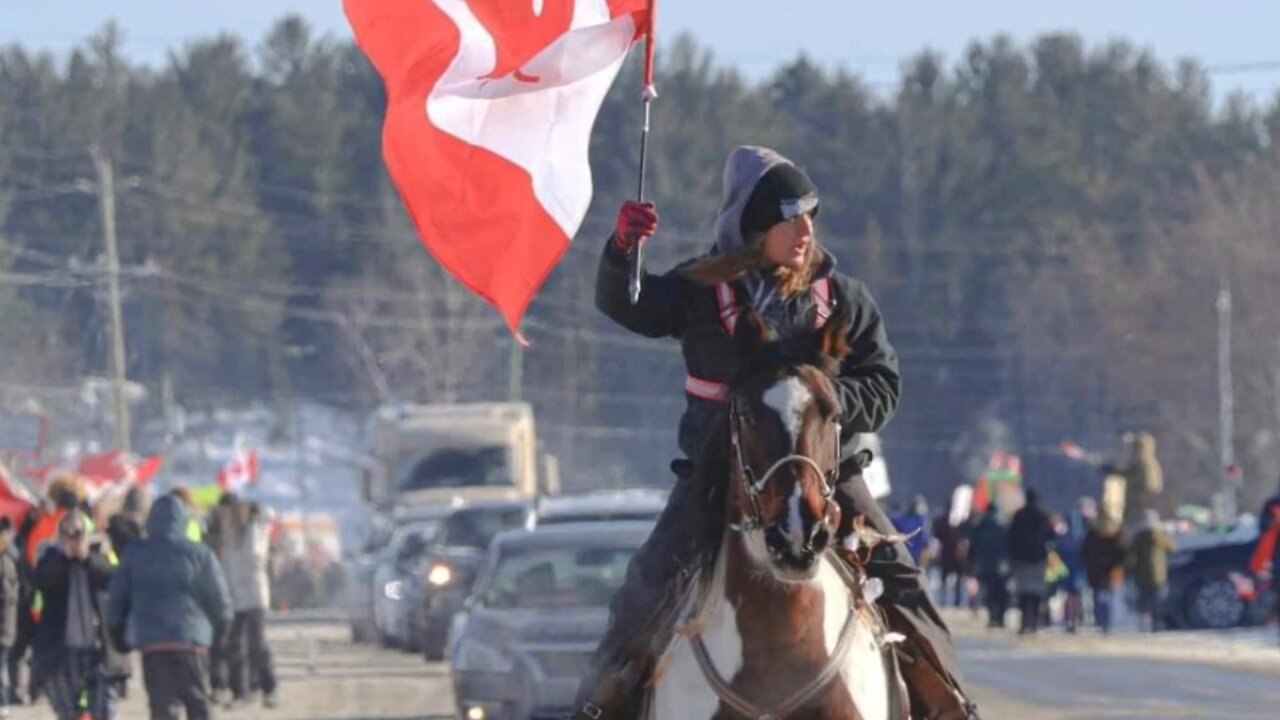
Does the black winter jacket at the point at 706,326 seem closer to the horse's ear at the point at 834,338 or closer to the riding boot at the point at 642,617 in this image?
the horse's ear at the point at 834,338

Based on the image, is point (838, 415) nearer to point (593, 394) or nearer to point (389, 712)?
point (389, 712)

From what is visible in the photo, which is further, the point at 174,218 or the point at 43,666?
the point at 174,218

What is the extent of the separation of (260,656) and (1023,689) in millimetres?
6020

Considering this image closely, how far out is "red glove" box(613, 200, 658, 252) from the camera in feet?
25.6

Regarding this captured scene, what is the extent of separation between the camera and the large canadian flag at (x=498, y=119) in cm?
885

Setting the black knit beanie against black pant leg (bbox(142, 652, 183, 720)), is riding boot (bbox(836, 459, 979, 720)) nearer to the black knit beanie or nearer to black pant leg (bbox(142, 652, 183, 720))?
the black knit beanie

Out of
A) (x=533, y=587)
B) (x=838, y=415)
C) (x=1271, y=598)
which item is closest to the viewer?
(x=838, y=415)

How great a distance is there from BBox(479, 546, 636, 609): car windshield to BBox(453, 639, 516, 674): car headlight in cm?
44

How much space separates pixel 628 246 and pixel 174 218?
86.5 metres

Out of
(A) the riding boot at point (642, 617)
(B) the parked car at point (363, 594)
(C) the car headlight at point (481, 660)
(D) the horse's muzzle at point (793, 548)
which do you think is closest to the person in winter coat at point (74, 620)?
(C) the car headlight at point (481, 660)

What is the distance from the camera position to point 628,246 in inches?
308

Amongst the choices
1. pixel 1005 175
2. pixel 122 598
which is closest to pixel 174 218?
pixel 1005 175

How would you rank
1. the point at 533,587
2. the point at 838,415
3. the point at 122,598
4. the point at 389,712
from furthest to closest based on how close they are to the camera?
1. the point at 389,712
2. the point at 533,587
3. the point at 122,598
4. the point at 838,415

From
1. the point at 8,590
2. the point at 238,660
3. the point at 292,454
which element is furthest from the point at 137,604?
the point at 292,454
